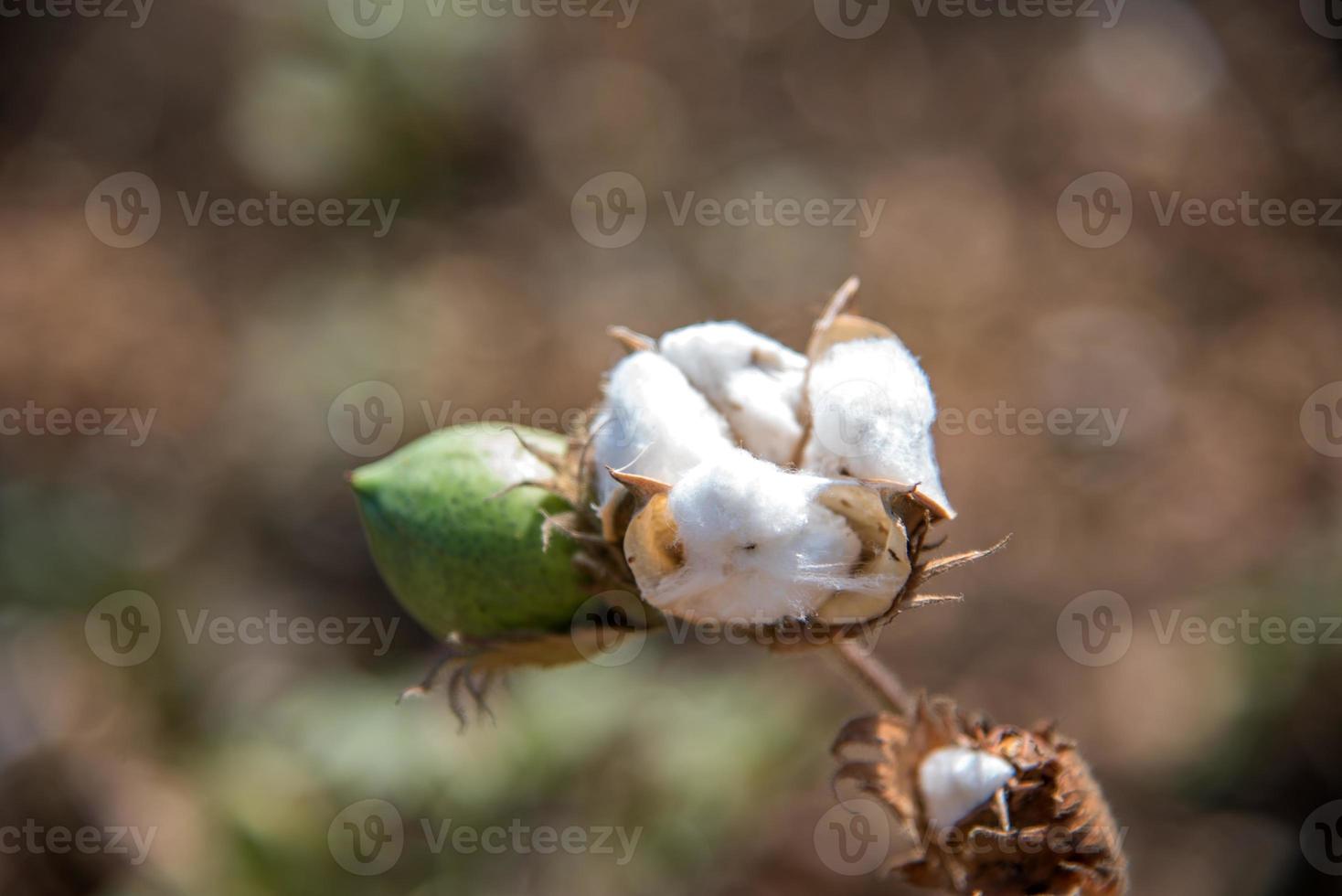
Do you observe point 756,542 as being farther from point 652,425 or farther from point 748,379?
point 748,379

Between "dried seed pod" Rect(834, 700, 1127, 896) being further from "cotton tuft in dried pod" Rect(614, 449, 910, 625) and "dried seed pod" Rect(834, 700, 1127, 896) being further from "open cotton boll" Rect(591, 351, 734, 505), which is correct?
"open cotton boll" Rect(591, 351, 734, 505)

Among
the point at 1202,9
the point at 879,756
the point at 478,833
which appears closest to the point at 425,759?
the point at 478,833

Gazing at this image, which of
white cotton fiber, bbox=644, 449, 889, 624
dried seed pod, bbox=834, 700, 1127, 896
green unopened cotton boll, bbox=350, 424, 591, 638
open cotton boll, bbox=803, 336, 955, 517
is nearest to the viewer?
white cotton fiber, bbox=644, 449, 889, 624

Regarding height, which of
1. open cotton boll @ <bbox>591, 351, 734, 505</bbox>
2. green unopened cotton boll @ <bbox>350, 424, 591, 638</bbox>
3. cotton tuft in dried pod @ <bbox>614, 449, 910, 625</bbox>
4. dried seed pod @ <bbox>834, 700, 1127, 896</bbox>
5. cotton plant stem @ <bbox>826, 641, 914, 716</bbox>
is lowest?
dried seed pod @ <bbox>834, 700, 1127, 896</bbox>

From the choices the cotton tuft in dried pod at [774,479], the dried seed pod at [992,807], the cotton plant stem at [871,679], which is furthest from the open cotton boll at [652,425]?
the dried seed pod at [992,807]

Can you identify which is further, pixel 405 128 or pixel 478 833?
pixel 405 128

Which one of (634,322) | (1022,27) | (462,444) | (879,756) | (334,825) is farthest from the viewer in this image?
(1022,27)

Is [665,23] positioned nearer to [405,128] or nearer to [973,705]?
[405,128]

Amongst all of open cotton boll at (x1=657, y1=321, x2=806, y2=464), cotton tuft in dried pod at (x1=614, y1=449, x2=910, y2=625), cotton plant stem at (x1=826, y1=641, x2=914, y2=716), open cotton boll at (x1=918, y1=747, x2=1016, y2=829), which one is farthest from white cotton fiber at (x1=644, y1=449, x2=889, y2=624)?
Answer: open cotton boll at (x1=918, y1=747, x2=1016, y2=829)
